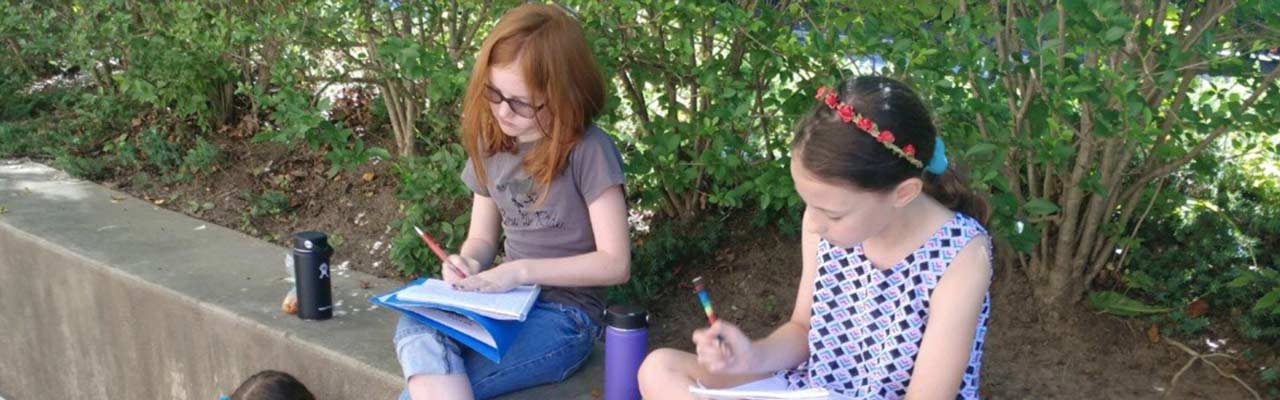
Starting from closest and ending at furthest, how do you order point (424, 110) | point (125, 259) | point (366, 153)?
point (366, 153) → point (125, 259) → point (424, 110)

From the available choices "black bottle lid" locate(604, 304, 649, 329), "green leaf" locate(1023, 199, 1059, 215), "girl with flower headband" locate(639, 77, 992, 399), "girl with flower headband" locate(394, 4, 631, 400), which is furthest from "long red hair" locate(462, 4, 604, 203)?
"green leaf" locate(1023, 199, 1059, 215)

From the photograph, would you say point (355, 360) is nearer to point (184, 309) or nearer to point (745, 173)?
point (184, 309)

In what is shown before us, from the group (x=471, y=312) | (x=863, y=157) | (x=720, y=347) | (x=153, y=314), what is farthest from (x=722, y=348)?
(x=153, y=314)

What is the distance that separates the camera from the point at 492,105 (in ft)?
9.45

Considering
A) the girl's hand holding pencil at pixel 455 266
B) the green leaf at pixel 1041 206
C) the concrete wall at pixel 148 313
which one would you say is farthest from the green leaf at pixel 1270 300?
the concrete wall at pixel 148 313

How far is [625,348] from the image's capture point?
279cm

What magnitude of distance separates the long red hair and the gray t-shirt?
34 mm

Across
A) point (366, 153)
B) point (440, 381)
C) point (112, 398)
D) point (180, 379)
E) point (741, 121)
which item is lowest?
point (112, 398)

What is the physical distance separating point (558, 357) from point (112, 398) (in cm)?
221

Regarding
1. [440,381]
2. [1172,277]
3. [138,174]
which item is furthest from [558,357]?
[138,174]

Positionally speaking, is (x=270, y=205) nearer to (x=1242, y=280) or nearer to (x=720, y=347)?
(x=720, y=347)

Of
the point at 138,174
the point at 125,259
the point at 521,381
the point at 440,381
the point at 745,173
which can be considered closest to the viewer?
the point at 440,381

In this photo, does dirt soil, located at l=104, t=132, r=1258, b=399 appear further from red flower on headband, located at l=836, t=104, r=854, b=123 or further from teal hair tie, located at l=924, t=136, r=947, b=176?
red flower on headband, located at l=836, t=104, r=854, b=123

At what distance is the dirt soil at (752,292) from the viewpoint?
313cm
